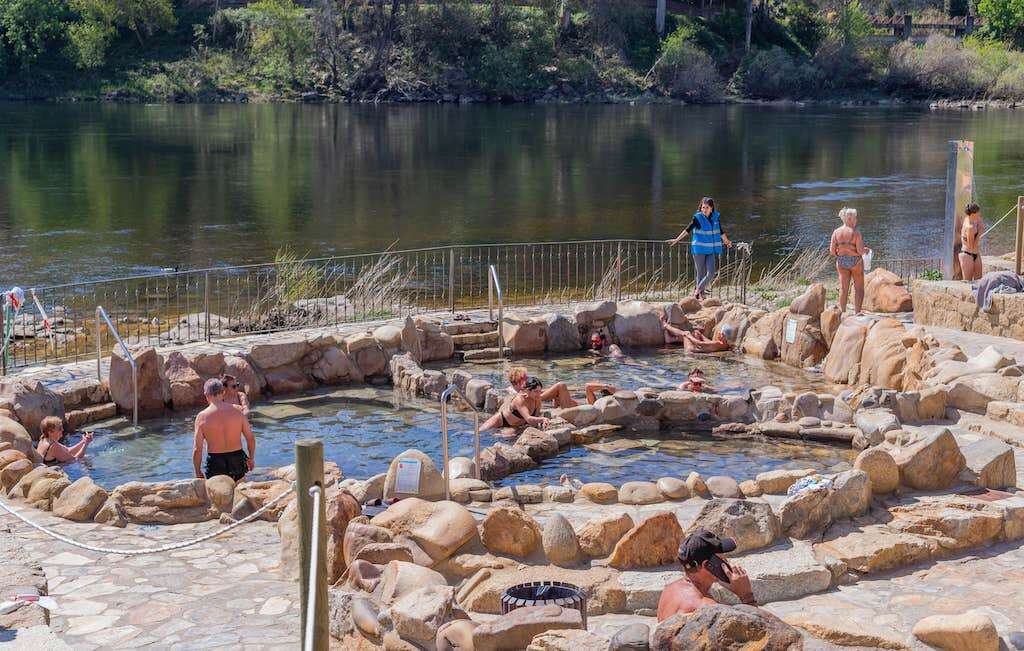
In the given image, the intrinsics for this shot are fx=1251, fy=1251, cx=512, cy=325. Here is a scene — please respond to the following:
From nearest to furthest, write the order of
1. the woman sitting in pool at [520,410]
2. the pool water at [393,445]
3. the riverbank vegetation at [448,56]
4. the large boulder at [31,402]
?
the pool water at [393,445] < the large boulder at [31,402] < the woman sitting in pool at [520,410] < the riverbank vegetation at [448,56]

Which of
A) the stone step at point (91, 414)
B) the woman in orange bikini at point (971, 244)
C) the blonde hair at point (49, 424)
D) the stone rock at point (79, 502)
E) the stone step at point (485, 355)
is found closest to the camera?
the stone rock at point (79, 502)

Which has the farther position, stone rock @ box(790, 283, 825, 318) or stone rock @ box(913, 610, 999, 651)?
stone rock @ box(790, 283, 825, 318)

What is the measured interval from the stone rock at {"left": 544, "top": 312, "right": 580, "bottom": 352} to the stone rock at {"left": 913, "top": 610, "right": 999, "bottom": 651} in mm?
12072

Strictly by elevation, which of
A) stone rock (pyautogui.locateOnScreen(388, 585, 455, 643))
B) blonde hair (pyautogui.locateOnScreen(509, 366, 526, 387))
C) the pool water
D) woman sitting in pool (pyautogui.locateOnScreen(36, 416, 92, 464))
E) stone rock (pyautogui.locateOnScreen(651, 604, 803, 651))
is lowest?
the pool water

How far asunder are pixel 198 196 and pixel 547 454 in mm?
31370

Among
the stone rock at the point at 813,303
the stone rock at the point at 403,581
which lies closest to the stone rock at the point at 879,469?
the stone rock at the point at 403,581

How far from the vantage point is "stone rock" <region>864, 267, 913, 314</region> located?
786 inches

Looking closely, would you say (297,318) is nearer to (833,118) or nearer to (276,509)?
(276,509)

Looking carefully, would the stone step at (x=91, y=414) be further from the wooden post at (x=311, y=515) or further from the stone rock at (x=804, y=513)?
the stone rock at (x=804, y=513)

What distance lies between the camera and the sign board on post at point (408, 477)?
11062mm

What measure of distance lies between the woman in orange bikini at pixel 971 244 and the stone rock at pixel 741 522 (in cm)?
1096

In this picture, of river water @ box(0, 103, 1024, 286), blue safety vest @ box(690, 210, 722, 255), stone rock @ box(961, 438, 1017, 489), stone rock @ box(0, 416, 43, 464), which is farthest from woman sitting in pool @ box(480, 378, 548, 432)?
river water @ box(0, 103, 1024, 286)

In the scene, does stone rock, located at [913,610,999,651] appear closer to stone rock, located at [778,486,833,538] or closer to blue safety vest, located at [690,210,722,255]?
stone rock, located at [778,486,833,538]

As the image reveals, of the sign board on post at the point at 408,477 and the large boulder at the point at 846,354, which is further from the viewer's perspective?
the large boulder at the point at 846,354
